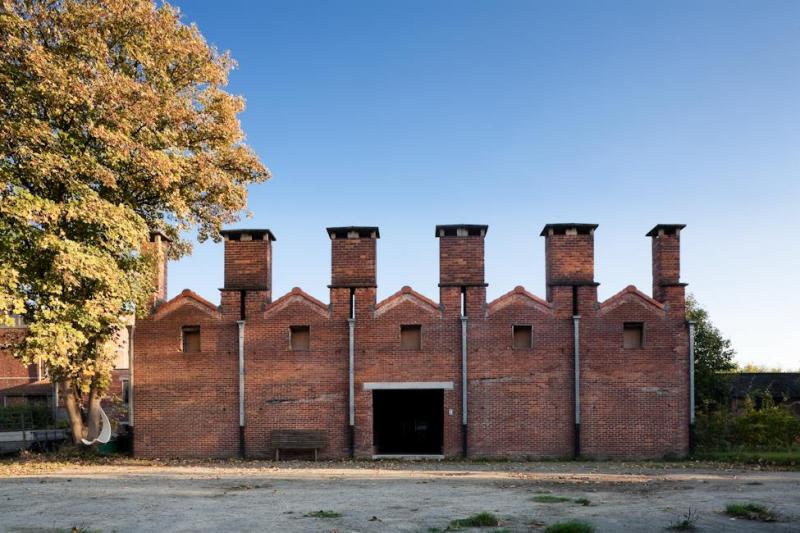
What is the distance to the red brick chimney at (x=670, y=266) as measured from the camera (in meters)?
20.8

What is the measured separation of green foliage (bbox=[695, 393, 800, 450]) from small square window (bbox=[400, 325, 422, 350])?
28.3 ft

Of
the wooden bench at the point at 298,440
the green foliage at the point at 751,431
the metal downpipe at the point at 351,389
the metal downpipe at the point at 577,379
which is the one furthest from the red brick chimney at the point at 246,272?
the green foliage at the point at 751,431

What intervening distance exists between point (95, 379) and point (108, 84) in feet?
29.8

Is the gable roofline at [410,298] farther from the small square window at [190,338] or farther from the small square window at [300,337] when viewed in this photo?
the small square window at [190,338]

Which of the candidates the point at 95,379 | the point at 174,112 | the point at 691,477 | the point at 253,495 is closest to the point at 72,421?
the point at 95,379

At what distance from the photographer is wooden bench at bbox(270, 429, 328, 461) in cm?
2038

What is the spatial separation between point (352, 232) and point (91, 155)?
742cm

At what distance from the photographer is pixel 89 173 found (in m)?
18.0

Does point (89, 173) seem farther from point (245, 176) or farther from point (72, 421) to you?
point (72, 421)

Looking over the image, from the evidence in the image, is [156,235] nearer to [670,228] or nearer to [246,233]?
[246,233]

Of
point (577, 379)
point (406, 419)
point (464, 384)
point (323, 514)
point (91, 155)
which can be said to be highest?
point (91, 155)

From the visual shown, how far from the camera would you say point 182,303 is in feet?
70.1

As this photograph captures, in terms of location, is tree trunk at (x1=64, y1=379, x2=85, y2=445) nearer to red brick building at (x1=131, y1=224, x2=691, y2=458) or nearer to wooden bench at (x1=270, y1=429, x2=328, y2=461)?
red brick building at (x1=131, y1=224, x2=691, y2=458)

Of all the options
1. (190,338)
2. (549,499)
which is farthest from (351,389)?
(549,499)
